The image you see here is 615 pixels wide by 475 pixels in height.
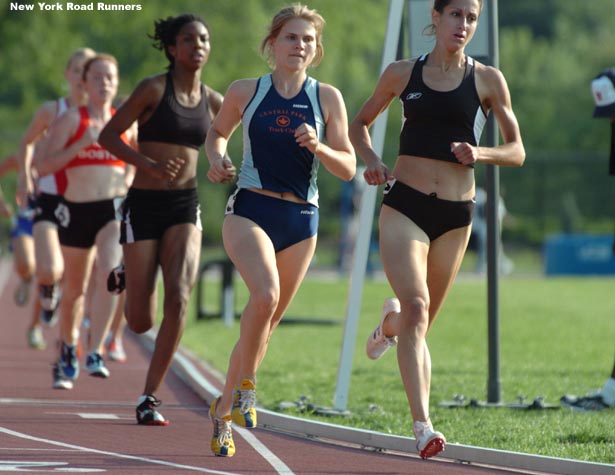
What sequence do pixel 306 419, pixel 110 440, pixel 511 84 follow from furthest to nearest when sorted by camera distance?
pixel 511 84
pixel 306 419
pixel 110 440

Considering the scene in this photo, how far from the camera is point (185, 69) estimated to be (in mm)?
9727

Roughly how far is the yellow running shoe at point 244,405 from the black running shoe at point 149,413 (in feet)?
5.14

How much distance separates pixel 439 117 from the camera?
26.4ft

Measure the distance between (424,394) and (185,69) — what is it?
3.06 meters

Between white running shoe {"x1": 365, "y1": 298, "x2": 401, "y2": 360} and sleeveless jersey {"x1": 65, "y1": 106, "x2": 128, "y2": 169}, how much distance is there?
3.45 m

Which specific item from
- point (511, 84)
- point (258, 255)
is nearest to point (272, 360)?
point (258, 255)

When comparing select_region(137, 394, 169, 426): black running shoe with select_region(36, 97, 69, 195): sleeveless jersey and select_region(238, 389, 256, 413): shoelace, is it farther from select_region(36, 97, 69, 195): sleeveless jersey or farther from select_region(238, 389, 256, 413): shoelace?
select_region(36, 97, 69, 195): sleeveless jersey

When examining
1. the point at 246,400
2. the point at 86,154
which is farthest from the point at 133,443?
the point at 86,154

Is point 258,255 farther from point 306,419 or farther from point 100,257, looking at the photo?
point 100,257

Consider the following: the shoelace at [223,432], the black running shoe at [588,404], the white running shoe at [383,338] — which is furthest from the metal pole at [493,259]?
the shoelace at [223,432]

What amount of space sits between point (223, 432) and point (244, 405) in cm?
37

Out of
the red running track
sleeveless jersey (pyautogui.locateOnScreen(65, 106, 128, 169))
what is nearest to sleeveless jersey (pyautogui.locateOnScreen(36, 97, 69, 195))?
sleeveless jersey (pyautogui.locateOnScreen(65, 106, 128, 169))

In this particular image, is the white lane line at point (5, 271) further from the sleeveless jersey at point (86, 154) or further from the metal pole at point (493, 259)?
the metal pole at point (493, 259)

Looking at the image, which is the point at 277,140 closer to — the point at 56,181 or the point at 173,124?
the point at 173,124
